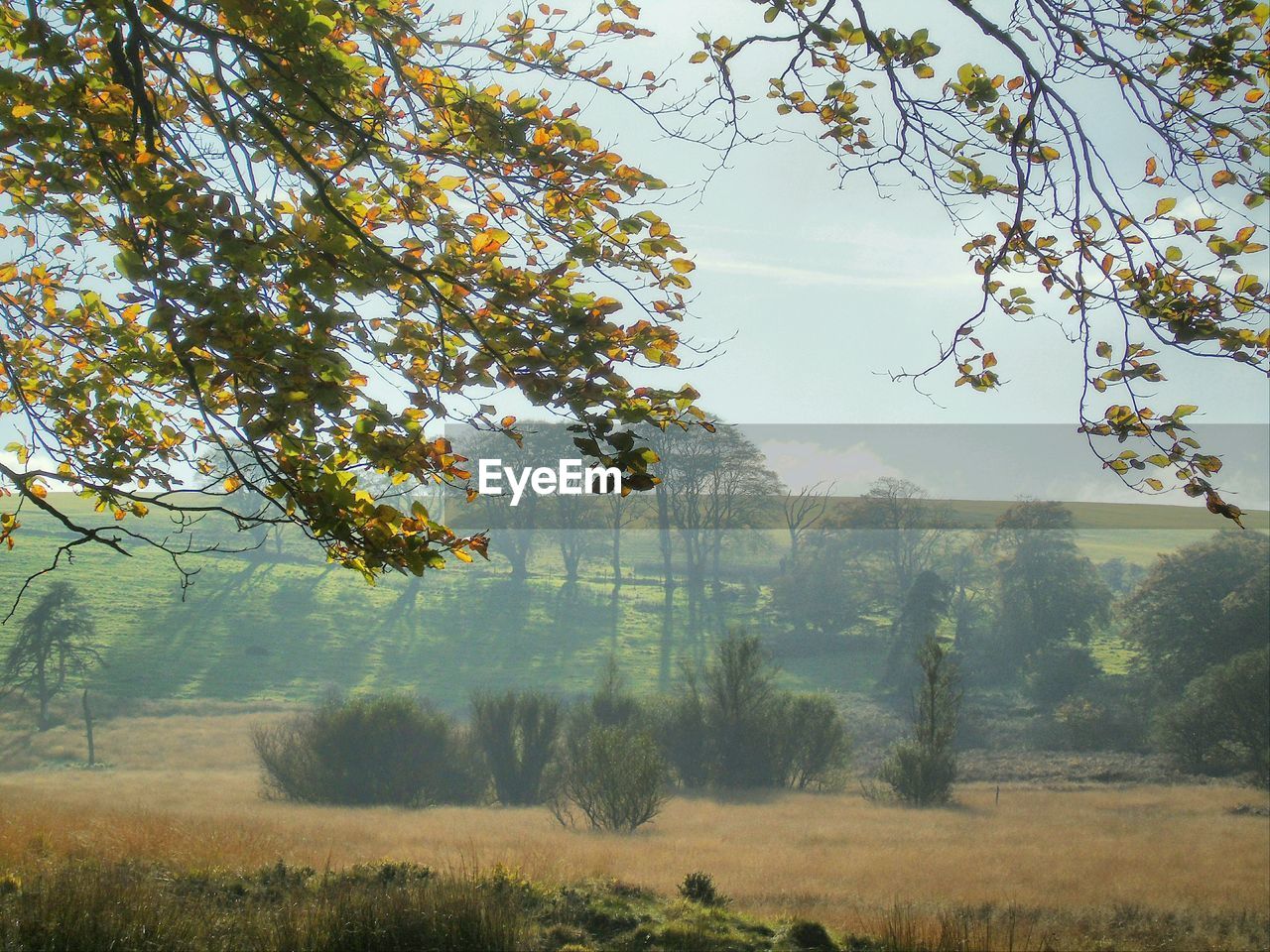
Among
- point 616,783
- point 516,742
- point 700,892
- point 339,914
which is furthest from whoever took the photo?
point 516,742

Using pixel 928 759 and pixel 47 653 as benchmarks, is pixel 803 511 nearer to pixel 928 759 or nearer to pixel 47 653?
pixel 928 759

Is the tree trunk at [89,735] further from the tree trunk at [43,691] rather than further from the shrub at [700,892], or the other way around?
the shrub at [700,892]

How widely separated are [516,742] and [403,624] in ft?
61.1

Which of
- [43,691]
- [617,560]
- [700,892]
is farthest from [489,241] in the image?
[617,560]

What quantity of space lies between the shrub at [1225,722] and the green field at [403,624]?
11230 mm

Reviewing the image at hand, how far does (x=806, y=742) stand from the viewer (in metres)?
31.3

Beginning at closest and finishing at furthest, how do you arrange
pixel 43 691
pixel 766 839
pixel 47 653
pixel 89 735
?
pixel 766 839 → pixel 47 653 → pixel 43 691 → pixel 89 735

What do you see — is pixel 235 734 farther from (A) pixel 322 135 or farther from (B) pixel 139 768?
(A) pixel 322 135

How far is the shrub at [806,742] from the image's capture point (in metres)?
31.2

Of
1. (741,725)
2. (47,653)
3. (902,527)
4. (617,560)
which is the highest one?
(902,527)

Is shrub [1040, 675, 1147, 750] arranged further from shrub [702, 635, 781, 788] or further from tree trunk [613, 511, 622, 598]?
tree trunk [613, 511, 622, 598]

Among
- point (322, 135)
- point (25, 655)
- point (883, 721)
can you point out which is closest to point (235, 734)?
point (25, 655)

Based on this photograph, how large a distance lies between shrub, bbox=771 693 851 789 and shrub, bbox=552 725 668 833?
7258mm

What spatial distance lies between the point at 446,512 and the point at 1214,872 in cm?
4133
